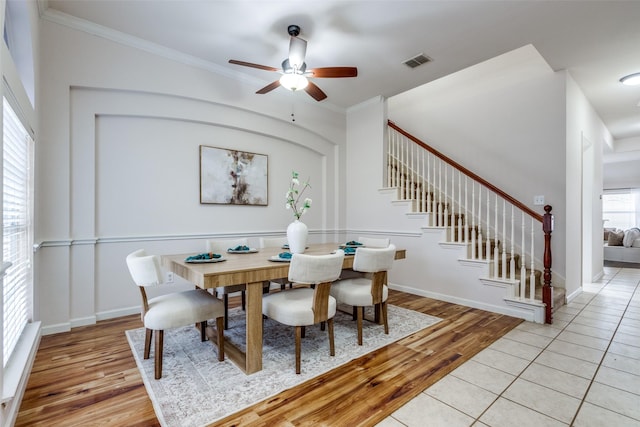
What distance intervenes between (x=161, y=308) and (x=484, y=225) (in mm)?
4214

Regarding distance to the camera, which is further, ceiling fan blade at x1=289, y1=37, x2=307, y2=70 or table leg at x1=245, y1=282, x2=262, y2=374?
ceiling fan blade at x1=289, y1=37, x2=307, y2=70

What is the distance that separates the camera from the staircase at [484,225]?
335 cm

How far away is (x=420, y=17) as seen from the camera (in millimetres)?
2824

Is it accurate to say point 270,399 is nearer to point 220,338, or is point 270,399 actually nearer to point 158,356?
point 220,338

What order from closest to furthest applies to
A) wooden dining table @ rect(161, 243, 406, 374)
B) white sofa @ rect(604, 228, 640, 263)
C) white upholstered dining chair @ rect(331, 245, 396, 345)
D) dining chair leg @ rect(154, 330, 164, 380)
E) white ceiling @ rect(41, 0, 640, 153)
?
1. wooden dining table @ rect(161, 243, 406, 374)
2. dining chair leg @ rect(154, 330, 164, 380)
3. white upholstered dining chair @ rect(331, 245, 396, 345)
4. white ceiling @ rect(41, 0, 640, 153)
5. white sofa @ rect(604, 228, 640, 263)

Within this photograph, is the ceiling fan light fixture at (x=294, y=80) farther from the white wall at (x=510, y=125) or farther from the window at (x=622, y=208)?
the window at (x=622, y=208)

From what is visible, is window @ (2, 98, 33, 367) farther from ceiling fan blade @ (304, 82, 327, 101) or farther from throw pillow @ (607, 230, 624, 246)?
throw pillow @ (607, 230, 624, 246)

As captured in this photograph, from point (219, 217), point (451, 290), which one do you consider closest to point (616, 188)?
point (451, 290)

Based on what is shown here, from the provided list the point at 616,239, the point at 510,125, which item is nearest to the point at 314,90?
the point at 510,125

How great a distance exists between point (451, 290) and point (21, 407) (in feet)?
13.3

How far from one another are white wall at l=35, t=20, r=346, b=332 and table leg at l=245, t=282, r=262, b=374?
193cm

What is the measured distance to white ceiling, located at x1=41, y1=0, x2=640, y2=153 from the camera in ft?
8.74

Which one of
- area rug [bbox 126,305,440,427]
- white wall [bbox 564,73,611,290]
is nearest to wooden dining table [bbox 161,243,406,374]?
area rug [bbox 126,305,440,427]

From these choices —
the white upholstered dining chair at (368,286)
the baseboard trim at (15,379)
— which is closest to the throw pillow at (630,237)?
the white upholstered dining chair at (368,286)
